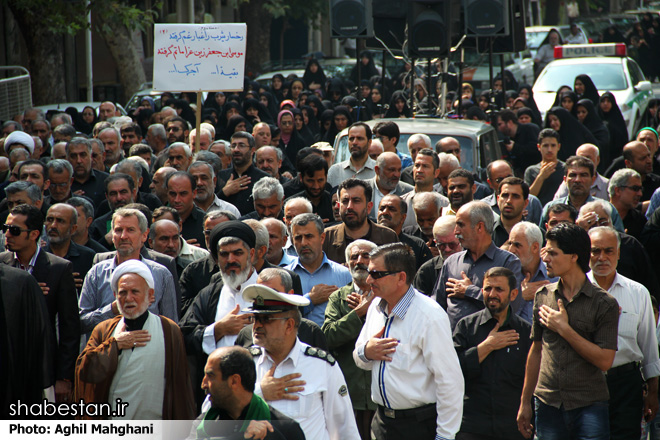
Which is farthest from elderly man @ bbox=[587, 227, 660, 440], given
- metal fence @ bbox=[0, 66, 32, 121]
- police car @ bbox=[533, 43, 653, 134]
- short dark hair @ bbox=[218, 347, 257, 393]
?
metal fence @ bbox=[0, 66, 32, 121]

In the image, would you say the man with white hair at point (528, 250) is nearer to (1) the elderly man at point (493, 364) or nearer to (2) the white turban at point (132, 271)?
(1) the elderly man at point (493, 364)

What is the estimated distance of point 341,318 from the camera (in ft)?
20.0

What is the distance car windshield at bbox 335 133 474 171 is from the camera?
11.6 m

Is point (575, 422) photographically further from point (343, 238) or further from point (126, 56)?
point (126, 56)

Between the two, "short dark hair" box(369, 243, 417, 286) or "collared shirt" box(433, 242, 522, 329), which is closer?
"short dark hair" box(369, 243, 417, 286)

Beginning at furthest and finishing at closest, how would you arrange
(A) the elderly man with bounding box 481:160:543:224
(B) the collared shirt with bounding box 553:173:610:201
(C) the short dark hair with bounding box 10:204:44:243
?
(B) the collared shirt with bounding box 553:173:610:201 < (A) the elderly man with bounding box 481:160:543:224 < (C) the short dark hair with bounding box 10:204:44:243

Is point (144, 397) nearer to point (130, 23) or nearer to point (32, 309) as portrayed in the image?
point (32, 309)

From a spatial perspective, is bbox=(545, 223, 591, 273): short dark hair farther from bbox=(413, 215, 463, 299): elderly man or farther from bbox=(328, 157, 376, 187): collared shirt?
bbox=(328, 157, 376, 187): collared shirt

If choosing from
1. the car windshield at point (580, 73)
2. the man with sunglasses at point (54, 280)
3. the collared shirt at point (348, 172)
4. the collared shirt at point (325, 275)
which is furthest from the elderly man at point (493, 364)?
the car windshield at point (580, 73)

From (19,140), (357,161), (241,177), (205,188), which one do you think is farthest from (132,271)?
(19,140)

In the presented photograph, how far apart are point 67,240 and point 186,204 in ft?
4.48

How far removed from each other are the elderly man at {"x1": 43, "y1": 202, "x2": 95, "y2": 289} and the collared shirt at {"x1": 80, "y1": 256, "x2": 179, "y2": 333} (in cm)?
66

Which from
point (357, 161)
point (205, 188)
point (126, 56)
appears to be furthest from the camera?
point (126, 56)

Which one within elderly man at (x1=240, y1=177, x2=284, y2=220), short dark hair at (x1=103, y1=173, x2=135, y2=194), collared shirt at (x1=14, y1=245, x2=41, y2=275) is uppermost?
short dark hair at (x1=103, y1=173, x2=135, y2=194)
